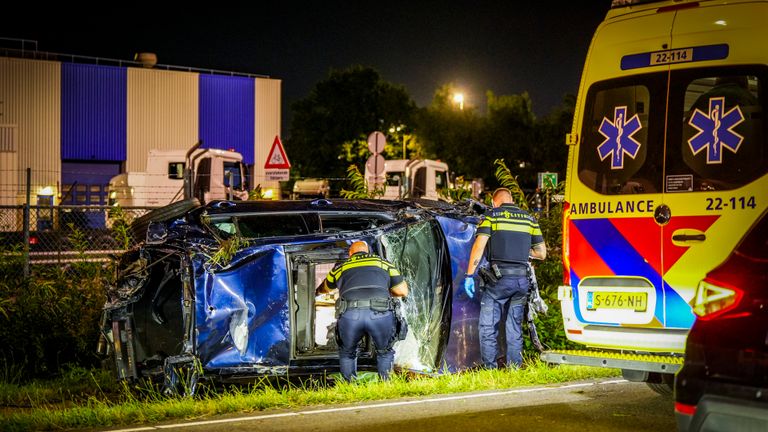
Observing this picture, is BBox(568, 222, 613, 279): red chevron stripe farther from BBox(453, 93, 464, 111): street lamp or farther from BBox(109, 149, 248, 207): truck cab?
BBox(453, 93, 464, 111): street lamp

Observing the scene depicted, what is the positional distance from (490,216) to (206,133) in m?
33.2

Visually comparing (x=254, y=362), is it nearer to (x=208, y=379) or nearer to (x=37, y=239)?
(x=208, y=379)

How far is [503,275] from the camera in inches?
344

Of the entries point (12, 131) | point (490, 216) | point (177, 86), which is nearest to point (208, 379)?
point (490, 216)

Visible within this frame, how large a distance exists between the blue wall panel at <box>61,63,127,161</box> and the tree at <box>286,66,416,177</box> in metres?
27.6

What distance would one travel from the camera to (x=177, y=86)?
39.8 meters

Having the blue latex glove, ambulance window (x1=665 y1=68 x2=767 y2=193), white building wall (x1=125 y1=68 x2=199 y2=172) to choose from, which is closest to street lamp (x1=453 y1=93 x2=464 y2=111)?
white building wall (x1=125 y1=68 x2=199 y2=172)

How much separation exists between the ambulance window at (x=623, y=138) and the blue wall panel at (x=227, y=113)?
34.5 metres

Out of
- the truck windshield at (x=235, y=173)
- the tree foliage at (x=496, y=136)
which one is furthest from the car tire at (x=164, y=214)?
the tree foliage at (x=496, y=136)

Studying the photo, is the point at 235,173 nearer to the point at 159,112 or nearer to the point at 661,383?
the point at 159,112

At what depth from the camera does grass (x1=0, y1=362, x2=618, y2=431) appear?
7059 millimetres

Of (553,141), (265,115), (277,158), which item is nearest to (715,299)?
(277,158)

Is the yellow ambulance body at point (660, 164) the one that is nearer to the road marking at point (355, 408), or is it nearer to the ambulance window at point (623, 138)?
the ambulance window at point (623, 138)

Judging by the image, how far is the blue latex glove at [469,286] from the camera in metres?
8.88
